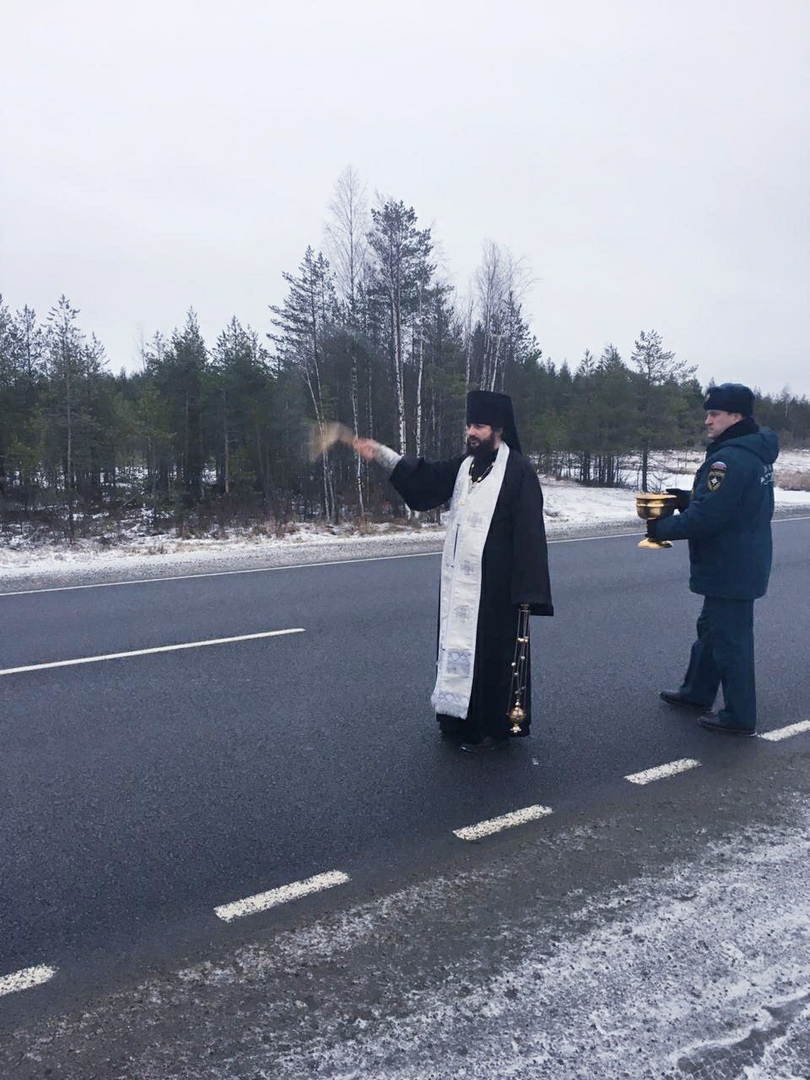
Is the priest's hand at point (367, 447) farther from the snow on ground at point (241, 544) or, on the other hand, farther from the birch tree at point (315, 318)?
the birch tree at point (315, 318)

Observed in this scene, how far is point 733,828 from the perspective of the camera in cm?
388

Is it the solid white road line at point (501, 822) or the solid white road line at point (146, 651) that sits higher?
the solid white road line at point (146, 651)

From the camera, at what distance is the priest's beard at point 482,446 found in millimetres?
4777

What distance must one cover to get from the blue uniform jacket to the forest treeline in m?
17.9

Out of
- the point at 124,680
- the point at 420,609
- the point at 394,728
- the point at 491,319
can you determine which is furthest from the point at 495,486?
the point at 491,319

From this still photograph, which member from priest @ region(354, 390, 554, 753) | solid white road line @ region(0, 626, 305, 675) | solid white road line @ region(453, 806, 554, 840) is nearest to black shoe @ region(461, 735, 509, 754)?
priest @ region(354, 390, 554, 753)

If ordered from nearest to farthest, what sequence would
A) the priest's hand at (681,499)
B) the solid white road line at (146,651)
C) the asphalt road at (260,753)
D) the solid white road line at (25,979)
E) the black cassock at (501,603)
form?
the solid white road line at (25,979)
the asphalt road at (260,753)
the black cassock at (501,603)
the priest's hand at (681,499)
the solid white road line at (146,651)

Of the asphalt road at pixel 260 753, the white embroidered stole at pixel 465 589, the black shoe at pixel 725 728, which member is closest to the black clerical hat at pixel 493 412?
the white embroidered stole at pixel 465 589

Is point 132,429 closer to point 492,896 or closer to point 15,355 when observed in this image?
point 15,355

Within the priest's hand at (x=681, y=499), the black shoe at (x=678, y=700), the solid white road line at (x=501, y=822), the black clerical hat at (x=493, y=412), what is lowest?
the solid white road line at (x=501, y=822)

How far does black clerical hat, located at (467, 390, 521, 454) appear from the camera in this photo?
4.77 meters

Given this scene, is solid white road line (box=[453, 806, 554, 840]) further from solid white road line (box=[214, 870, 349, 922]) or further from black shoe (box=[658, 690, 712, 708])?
black shoe (box=[658, 690, 712, 708])

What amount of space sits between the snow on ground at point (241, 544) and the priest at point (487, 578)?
27.9ft

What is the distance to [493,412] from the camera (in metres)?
4.78
